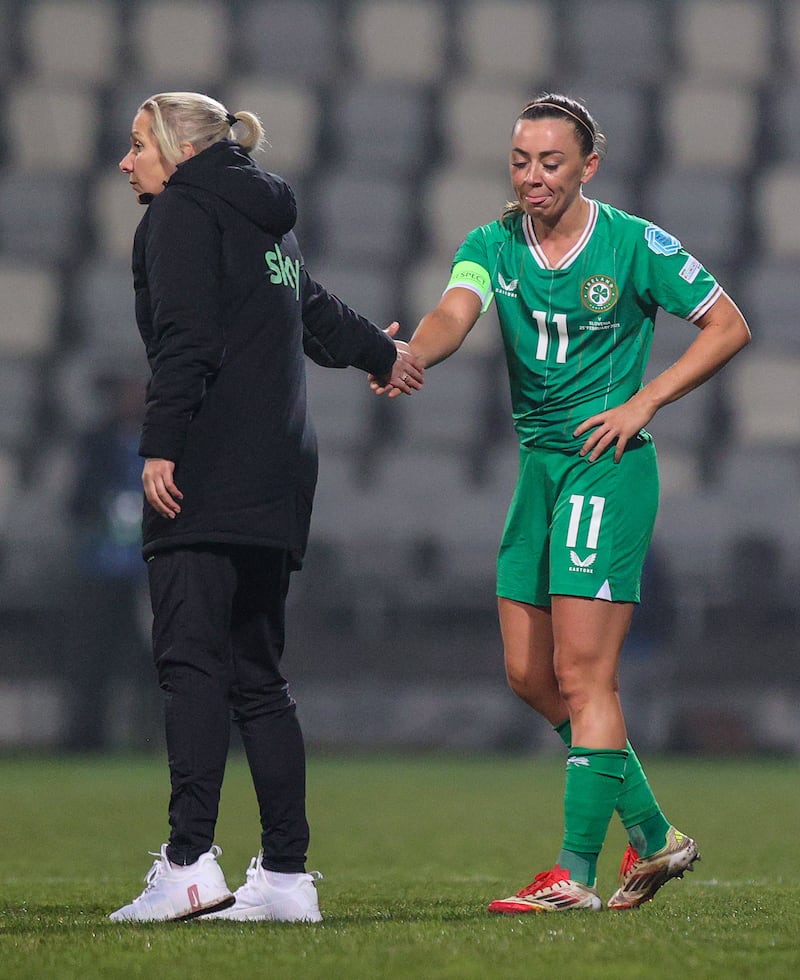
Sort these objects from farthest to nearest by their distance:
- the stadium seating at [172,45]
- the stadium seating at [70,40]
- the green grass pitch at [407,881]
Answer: the stadium seating at [172,45] < the stadium seating at [70,40] < the green grass pitch at [407,881]

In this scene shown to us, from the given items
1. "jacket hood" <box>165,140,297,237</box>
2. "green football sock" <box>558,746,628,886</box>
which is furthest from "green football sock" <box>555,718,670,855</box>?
"jacket hood" <box>165,140,297,237</box>

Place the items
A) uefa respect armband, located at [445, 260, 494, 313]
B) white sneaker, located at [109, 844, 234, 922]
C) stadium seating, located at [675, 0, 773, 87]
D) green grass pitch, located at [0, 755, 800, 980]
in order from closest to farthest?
1. green grass pitch, located at [0, 755, 800, 980]
2. white sneaker, located at [109, 844, 234, 922]
3. uefa respect armband, located at [445, 260, 494, 313]
4. stadium seating, located at [675, 0, 773, 87]

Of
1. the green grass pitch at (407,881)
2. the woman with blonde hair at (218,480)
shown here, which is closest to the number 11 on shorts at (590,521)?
the woman with blonde hair at (218,480)

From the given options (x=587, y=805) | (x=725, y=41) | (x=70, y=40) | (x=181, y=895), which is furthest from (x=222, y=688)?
(x=725, y=41)

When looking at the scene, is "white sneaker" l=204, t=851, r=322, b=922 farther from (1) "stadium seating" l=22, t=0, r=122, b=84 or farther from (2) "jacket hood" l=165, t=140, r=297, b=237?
(1) "stadium seating" l=22, t=0, r=122, b=84

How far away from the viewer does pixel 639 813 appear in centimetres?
292

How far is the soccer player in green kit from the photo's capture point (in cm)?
280

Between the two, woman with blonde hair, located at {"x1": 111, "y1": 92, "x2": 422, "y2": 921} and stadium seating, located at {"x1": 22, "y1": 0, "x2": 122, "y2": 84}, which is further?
stadium seating, located at {"x1": 22, "y1": 0, "x2": 122, "y2": 84}

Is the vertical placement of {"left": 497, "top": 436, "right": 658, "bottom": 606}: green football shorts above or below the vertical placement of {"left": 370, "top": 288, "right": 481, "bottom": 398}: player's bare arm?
below

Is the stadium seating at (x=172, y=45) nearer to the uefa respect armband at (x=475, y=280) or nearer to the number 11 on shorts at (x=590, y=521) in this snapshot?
the uefa respect armband at (x=475, y=280)

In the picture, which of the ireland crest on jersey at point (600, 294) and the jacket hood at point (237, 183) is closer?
the jacket hood at point (237, 183)

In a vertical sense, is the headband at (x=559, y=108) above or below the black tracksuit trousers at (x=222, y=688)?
above

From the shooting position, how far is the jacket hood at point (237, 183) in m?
2.61

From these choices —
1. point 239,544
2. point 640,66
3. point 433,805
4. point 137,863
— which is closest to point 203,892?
point 239,544
